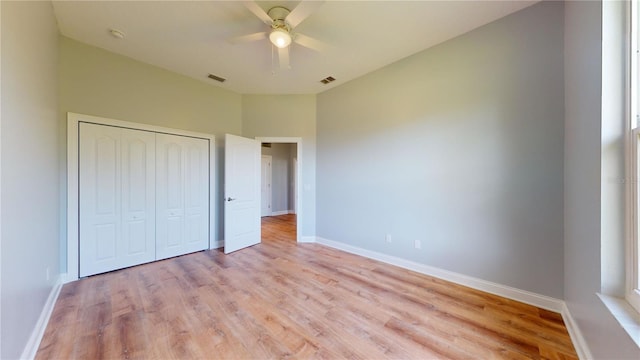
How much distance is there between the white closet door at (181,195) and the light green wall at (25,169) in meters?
1.18

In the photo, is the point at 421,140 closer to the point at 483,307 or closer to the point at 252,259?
the point at 483,307

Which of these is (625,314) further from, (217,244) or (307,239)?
(217,244)

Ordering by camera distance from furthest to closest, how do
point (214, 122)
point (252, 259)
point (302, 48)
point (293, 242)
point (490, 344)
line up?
point (293, 242) < point (214, 122) < point (252, 259) < point (302, 48) < point (490, 344)

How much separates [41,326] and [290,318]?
1.90m

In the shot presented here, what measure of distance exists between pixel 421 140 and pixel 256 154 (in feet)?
9.21

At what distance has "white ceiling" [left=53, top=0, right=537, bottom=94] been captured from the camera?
2193 millimetres

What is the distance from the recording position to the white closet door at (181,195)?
11.4 feet

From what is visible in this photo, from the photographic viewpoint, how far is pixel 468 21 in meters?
2.39

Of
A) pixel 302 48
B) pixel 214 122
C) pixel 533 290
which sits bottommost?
pixel 533 290

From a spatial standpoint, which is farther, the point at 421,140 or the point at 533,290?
the point at 421,140

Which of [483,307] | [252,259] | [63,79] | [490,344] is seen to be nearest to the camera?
[490,344]

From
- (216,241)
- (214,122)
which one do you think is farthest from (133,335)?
(214,122)

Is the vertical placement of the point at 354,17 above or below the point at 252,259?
above

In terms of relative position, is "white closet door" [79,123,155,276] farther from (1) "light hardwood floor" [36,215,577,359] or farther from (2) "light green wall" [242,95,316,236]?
(2) "light green wall" [242,95,316,236]
